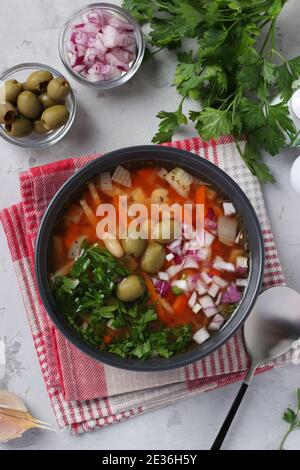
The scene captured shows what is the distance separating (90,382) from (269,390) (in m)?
0.60

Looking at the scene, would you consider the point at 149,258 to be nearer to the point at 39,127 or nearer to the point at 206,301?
the point at 206,301

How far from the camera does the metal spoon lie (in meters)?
2.19

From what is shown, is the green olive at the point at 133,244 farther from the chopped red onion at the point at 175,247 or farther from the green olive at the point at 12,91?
the green olive at the point at 12,91

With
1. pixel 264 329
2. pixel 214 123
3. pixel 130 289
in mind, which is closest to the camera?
pixel 130 289

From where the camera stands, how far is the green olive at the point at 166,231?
Answer: 6.56ft

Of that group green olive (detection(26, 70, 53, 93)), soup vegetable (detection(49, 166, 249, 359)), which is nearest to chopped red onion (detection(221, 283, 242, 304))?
soup vegetable (detection(49, 166, 249, 359))

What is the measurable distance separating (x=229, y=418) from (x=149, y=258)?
2.05 ft

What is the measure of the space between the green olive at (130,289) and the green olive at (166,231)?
0.13 meters

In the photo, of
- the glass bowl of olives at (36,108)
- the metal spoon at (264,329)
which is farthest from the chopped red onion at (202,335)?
the glass bowl of olives at (36,108)

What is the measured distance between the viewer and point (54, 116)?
2.13 metres

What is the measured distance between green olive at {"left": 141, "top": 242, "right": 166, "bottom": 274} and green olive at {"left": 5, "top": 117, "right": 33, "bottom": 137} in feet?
1.82

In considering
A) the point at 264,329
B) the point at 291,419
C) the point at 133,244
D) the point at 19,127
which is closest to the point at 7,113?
Answer: the point at 19,127

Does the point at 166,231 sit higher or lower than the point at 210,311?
higher

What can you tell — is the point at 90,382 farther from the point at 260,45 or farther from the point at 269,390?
the point at 260,45
